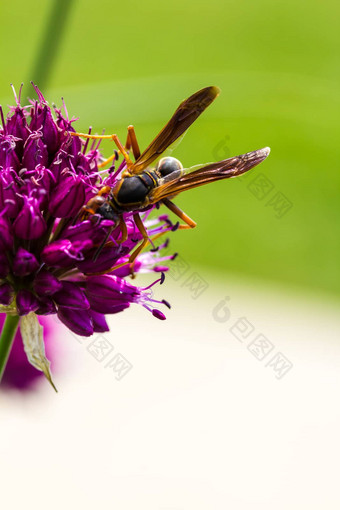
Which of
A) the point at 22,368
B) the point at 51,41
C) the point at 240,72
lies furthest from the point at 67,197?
the point at 240,72

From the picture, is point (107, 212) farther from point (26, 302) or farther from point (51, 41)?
point (51, 41)

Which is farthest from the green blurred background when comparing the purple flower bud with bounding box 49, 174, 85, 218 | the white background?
the purple flower bud with bounding box 49, 174, 85, 218

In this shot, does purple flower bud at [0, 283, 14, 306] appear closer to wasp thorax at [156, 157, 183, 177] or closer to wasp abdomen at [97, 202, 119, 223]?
wasp abdomen at [97, 202, 119, 223]

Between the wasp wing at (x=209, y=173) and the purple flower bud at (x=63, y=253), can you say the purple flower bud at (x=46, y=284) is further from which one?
the wasp wing at (x=209, y=173)

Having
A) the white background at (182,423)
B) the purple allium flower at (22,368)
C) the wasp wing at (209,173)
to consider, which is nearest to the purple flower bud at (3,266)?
the wasp wing at (209,173)

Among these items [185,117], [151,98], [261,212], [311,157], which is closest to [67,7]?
[151,98]

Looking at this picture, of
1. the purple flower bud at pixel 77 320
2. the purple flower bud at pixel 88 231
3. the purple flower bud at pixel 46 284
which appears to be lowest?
the purple flower bud at pixel 77 320
